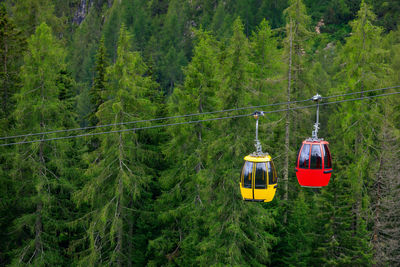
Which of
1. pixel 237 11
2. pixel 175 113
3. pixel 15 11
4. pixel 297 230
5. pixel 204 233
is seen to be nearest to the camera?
pixel 204 233

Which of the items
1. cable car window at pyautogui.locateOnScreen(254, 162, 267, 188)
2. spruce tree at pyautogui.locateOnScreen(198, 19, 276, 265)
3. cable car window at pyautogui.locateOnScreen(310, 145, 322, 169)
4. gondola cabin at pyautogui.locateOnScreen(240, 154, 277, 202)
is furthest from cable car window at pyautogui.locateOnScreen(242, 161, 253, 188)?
spruce tree at pyautogui.locateOnScreen(198, 19, 276, 265)

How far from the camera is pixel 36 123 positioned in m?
21.9

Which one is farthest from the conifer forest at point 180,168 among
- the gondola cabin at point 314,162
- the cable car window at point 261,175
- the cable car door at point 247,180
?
the cable car window at point 261,175

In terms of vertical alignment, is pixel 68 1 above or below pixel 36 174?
above

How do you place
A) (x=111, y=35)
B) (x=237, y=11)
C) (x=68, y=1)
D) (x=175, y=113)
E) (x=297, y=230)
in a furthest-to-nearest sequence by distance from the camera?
(x=68, y=1) < (x=237, y=11) < (x=111, y=35) < (x=175, y=113) < (x=297, y=230)

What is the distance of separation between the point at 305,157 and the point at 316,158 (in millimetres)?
256

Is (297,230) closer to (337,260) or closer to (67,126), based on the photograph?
(337,260)

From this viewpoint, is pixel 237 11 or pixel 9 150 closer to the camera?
pixel 9 150

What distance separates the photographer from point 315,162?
388 inches

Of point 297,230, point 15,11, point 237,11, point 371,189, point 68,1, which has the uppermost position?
point 68,1

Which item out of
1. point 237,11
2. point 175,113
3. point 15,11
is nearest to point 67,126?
point 175,113

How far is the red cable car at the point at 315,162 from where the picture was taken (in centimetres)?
987

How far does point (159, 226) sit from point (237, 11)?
64.4 m

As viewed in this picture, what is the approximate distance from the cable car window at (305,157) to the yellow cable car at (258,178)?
70cm
